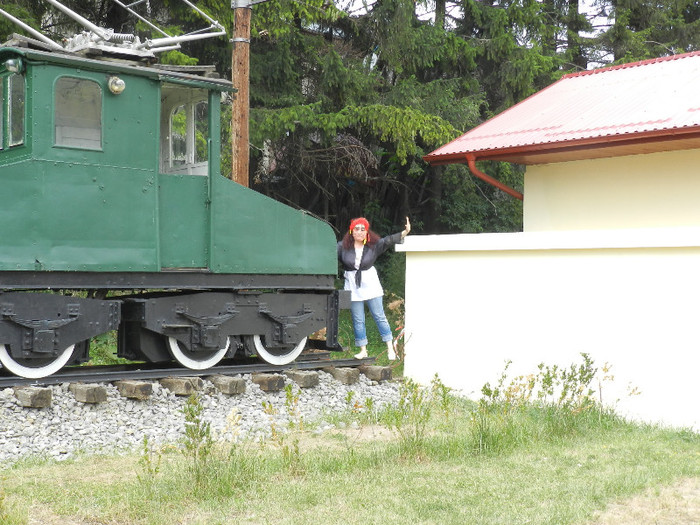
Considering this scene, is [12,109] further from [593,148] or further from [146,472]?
[593,148]

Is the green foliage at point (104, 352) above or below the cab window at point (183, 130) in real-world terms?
below

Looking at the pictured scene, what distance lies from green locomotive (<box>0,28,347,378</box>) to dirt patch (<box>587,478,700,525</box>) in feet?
15.7

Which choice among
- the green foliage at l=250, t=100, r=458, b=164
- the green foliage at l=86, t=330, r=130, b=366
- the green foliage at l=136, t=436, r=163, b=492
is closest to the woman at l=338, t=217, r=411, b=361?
the green foliage at l=86, t=330, r=130, b=366

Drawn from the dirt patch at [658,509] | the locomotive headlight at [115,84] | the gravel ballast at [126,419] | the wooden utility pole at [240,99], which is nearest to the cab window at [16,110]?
the locomotive headlight at [115,84]

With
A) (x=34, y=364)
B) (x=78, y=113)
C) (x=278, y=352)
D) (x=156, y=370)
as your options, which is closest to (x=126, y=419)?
(x=156, y=370)

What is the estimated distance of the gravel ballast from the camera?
6.94 m

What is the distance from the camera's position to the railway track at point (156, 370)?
26.5 ft

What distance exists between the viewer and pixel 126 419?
759 centimetres

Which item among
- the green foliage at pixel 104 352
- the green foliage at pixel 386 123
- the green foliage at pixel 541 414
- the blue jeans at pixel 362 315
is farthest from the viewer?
the green foliage at pixel 386 123

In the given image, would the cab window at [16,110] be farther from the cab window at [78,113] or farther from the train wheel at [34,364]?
the train wheel at [34,364]

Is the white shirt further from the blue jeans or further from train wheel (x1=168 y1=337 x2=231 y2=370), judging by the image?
train wheel (x1=168 y1=337 x2=231 y2=370)

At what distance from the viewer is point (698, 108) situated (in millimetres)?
10531

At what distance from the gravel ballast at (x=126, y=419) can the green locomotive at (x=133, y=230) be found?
2.42 ft

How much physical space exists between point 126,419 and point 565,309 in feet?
14.4
